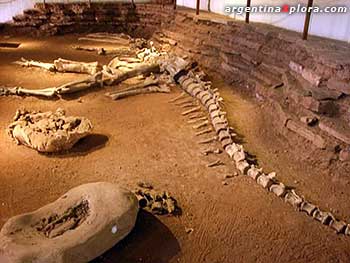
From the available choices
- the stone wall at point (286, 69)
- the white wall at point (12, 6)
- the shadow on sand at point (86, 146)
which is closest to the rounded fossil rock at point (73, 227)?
the shadow on sand at point (86, 146)

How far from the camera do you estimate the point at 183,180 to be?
3967mm

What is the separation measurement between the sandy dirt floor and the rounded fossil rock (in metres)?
0.19

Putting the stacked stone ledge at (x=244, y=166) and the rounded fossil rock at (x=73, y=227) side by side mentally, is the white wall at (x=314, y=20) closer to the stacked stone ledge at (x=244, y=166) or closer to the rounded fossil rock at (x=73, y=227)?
the stacked stone ledge at (x=244, y=166)

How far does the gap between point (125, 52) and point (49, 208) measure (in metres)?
6.72

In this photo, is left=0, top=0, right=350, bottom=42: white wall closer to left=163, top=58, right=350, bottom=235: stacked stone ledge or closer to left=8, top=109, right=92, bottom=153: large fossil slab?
left=163, top=58, right=350, bottom=235: stacked stone ledge

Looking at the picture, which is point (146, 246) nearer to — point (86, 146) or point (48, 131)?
point (86, 146)

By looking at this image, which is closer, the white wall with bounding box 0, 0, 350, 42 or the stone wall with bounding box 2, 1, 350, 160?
the stone wall with bounding box 2, 1, 350, 160

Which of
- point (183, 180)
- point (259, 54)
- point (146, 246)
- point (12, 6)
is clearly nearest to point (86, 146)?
point (183, 180)

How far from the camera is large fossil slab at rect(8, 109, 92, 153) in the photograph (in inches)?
171

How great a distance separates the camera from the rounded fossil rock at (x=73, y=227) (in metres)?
2.53

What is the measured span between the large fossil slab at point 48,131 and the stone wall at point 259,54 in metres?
2.73

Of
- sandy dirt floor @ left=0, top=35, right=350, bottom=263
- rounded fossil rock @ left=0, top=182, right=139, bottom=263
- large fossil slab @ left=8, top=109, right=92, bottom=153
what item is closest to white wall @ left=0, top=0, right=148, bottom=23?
sandy dirt floor @ left=0, top=35, right=350, bottom=263

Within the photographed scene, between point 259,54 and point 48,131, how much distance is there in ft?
13.1

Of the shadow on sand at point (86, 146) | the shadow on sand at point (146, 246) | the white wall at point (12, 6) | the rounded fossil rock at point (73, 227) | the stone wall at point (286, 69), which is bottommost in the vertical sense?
the shadow on sand at point (146, 246)
